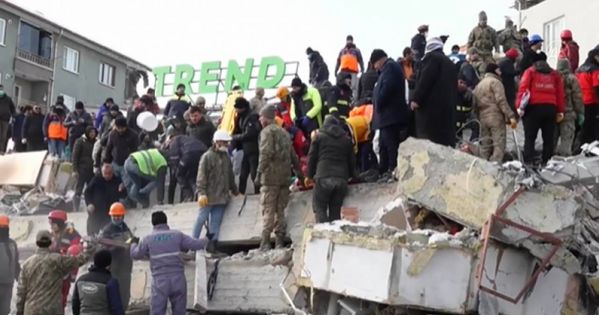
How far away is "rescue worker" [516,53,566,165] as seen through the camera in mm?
11125

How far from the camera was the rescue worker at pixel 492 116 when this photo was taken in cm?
1064

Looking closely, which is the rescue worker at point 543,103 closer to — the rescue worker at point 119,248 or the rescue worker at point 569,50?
the rescue worker at point 569,50

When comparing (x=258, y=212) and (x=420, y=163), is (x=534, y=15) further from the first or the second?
(x=420, y=163)

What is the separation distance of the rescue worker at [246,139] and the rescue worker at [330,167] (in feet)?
5.95

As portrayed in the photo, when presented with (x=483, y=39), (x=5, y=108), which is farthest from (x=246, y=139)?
(x=5, y=108)

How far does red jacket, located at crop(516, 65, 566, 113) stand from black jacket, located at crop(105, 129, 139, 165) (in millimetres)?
6276

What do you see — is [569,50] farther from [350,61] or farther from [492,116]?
[492,116]

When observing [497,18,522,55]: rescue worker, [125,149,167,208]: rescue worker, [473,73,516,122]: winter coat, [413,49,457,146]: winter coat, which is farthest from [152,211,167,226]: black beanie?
[497,18,522,55]: rescue worker

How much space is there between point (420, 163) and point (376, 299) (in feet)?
5.82

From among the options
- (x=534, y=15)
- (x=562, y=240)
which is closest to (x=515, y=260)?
(x=562, y=240)

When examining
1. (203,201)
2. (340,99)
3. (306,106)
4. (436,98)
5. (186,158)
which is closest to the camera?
(436,98)

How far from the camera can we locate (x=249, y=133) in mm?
12078

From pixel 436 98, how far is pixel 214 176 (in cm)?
340

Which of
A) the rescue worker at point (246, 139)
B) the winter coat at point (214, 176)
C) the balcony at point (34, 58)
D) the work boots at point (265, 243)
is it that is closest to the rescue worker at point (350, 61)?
the rescue worker at point (246, 139)
